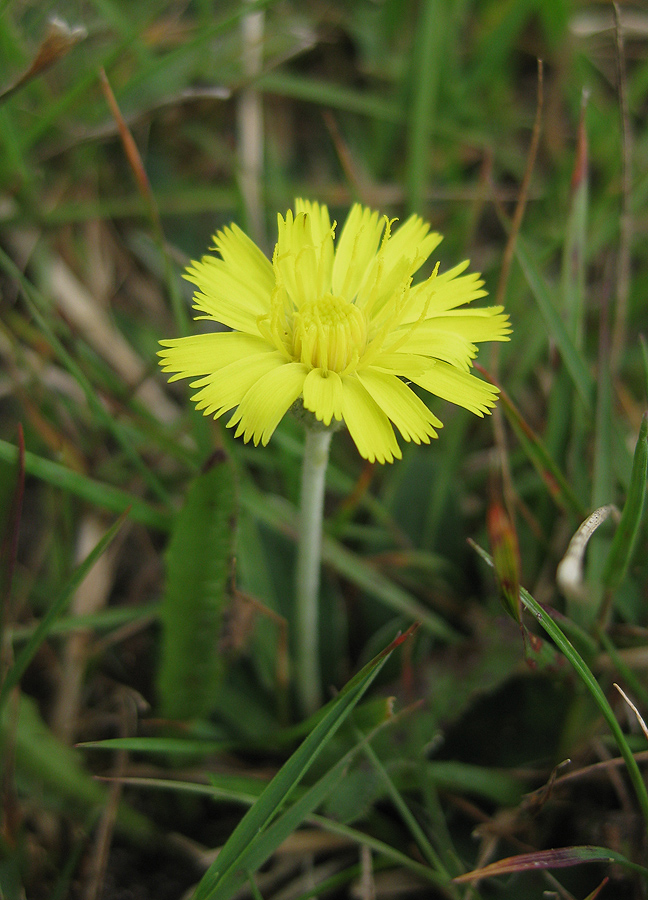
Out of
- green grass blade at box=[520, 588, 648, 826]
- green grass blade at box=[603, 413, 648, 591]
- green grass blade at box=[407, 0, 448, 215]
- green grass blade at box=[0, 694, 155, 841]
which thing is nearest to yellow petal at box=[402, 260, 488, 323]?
green grass blade at box=[603, 413, 648, 591]

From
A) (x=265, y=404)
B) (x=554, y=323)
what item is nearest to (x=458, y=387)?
(x=265, y=404)

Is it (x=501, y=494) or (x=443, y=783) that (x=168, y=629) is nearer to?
(x=443, y=783)

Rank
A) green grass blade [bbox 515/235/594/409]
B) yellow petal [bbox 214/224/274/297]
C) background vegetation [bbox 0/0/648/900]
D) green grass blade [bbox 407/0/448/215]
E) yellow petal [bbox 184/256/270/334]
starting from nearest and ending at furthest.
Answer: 1. yellow petal [bbox 184/256/270/334]
2. yellow petal [bbox 214/224/274/297]
3. background vegetation [bbox 0/0/648/900]
4. green grass blade [bbox 515/235/594/409]
5. green grass blade [bbox 407/0/448/215]

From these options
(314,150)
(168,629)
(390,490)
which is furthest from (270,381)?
(314,150)

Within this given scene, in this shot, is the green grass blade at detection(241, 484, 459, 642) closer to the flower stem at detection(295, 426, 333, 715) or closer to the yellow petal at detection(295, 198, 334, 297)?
the flower stem at detection(295, 426, 333, 715)

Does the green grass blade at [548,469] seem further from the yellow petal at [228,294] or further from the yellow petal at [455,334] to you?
the yellow petal at [228,294]
